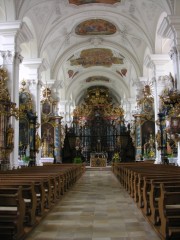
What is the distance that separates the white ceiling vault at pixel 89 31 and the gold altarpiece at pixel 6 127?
3.97 metres

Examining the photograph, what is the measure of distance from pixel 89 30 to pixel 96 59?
5.58 meters

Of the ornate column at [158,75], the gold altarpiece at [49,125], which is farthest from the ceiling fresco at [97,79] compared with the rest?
the ornate column at [158,75]

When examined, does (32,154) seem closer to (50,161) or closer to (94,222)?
(50,161)

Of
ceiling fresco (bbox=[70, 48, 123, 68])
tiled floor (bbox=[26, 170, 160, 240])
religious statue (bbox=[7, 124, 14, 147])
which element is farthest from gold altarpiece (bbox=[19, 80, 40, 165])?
tiled floor (bbox=[26, 170, 160, 240])

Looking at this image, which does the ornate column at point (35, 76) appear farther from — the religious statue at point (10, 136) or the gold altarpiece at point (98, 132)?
the gold altarpiece at point (98, 132)

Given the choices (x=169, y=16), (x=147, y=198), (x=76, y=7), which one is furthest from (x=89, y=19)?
(x=147, y=198)

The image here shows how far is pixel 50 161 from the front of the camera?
783 inches

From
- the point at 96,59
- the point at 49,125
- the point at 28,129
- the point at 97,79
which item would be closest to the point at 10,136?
the point at 28,129

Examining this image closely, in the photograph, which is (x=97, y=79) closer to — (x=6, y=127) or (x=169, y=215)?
(x=6, y=127)

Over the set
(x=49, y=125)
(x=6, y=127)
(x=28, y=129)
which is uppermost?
(x=49, y=125)

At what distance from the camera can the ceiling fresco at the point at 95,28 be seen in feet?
60.6

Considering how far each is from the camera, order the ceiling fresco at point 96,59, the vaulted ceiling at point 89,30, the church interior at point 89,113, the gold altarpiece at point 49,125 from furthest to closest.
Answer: the ceiling fresco at point 96,59
the gold altarpiece at point 49,125
the vaulted ceiling at point 89,30
the church interior at point 89,113

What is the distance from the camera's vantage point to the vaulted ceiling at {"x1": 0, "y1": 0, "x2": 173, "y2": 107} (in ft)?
50.3

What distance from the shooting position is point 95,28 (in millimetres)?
19328
